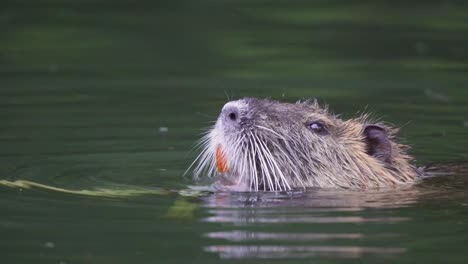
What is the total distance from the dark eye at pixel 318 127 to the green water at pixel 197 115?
1.57ft

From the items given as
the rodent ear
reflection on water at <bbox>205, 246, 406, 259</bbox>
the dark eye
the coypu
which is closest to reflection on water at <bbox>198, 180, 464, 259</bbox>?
reflection on water at <bbox>205, 246, 406, 259</bbox>

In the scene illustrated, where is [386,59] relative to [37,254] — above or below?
above

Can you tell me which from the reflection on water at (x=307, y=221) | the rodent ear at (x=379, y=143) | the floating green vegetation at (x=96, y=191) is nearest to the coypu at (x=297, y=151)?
the rodent ear at (x=379, y=143)

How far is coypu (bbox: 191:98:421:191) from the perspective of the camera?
7273 millimetres

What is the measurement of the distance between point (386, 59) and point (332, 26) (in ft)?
5.00

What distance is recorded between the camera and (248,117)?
7340 mm

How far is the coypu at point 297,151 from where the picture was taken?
727 cm

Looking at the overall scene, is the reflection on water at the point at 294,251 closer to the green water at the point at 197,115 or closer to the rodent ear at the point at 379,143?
the green water at the point at 197,115

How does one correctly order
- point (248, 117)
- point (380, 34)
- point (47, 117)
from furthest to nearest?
point (380, 34) < point (47, 117) < point (248, 117)

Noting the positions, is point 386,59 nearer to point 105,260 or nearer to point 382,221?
point 382,221

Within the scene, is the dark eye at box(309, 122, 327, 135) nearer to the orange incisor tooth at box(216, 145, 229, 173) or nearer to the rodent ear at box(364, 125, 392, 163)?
the rodent ear at box(364, 125, 392, 163)

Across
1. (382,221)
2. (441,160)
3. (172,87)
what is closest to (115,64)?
(172,87)

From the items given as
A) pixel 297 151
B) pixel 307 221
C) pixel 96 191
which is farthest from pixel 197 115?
pixel 307 221

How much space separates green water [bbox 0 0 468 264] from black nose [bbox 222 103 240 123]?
461 millimetres
